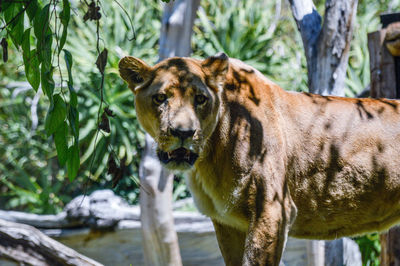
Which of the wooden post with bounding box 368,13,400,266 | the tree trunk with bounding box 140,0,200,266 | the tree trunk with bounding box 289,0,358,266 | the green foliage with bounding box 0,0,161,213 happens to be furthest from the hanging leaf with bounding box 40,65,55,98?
the green foliage with bounding box 0,0,161,213

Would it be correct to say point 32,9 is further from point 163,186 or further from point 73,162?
point 163,186

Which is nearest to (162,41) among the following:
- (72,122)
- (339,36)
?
(339,36)

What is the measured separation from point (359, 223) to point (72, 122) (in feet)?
7.78

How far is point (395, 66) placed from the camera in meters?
5.16

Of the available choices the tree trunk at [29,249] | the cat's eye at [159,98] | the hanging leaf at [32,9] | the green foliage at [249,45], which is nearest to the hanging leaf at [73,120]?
the hanging leaf at [32,9]

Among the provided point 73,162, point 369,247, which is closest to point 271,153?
point 73,162

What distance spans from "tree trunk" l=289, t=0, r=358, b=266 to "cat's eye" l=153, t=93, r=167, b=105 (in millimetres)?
2159

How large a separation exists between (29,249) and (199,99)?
149 cm

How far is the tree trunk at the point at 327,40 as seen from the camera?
486cm

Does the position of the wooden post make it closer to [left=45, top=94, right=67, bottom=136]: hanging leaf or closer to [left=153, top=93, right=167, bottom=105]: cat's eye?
[left=153, top=93, right=167, bottom=105]: cat's eye

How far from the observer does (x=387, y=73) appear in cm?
518

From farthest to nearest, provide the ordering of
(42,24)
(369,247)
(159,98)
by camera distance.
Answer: (369,247), (159,98), (42,24)

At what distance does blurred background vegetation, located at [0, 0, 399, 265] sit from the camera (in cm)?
870

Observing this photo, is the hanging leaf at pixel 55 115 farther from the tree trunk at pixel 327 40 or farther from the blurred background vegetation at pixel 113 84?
the blurred background vegetation at pixel 113 84
